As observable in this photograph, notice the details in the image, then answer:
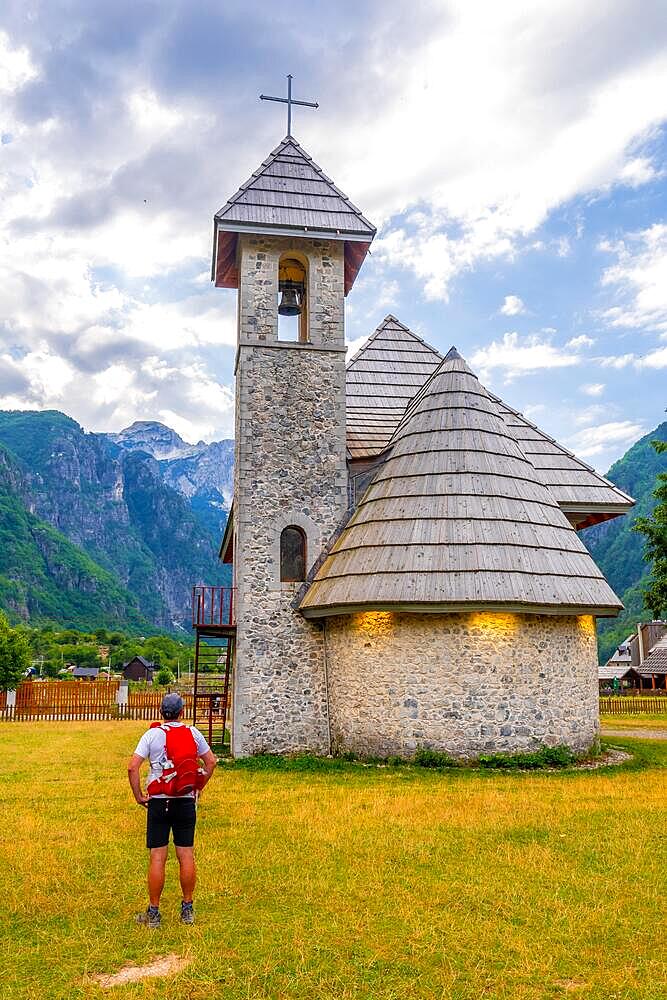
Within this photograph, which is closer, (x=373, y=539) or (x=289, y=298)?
(x=373, y=539)

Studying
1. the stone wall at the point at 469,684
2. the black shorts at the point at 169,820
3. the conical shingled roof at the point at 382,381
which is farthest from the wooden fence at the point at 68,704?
the black shorts at the point at 169,820

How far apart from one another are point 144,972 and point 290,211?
14603 mm

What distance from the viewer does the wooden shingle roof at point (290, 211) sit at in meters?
15.6

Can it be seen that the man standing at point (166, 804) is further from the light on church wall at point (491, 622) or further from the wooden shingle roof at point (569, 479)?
the wooden shingle roof at point (569, 479)

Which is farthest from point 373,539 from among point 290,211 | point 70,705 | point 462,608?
point 70,705

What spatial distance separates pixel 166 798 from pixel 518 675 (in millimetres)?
8135

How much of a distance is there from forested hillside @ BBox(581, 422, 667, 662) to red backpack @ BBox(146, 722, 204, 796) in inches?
3820

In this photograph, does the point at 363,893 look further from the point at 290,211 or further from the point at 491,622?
the point at 290,211

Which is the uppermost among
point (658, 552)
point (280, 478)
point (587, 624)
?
point (280, 478)

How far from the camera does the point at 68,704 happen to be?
2681 cm

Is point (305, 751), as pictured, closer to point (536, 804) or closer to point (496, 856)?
point (536, 804)

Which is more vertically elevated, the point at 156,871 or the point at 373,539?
the point at 373,539

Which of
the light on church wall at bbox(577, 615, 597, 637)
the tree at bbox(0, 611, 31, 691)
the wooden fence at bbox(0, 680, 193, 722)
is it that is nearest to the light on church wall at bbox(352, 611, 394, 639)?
the light on church wall at bbox(577, 615, 597, 637)

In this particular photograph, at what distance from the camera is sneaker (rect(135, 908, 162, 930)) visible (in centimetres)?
521
